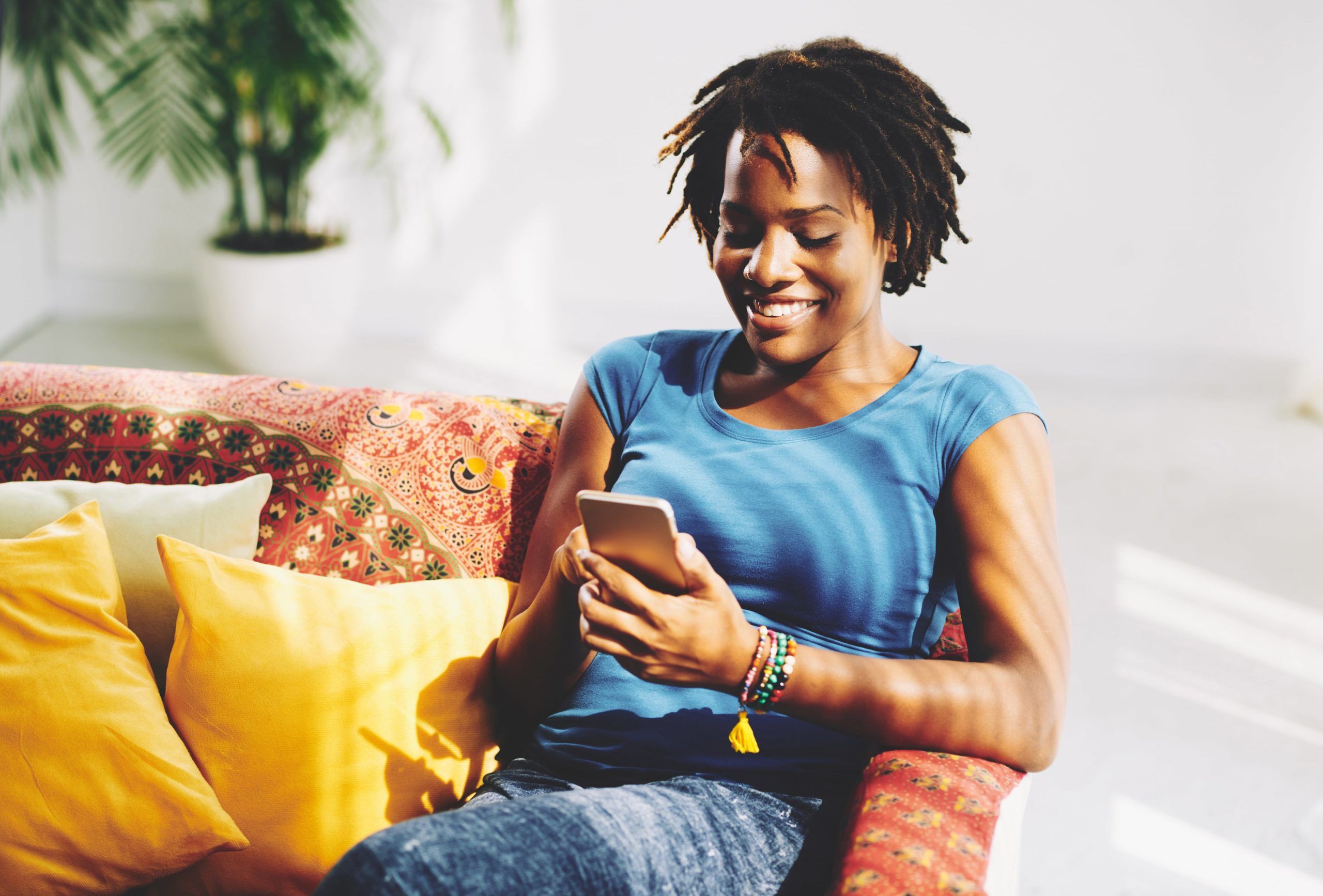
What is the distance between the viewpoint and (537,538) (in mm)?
1214

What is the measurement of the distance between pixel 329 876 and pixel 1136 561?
89.7 inches

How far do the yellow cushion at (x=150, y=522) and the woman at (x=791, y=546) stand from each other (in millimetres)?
332

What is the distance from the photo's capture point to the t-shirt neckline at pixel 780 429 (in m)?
1.15

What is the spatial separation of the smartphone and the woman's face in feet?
0.99

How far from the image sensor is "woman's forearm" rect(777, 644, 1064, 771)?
39.4 inches

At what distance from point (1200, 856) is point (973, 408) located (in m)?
1.06

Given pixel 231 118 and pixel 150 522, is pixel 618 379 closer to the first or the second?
pixel 150 522

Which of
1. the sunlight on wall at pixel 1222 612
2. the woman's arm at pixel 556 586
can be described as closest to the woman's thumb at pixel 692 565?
the woman's arm at pixel 556 586

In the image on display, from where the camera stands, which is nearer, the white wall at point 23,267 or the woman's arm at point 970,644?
the woman's arm at point 970,644

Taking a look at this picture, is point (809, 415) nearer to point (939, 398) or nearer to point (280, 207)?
point (939, 398)

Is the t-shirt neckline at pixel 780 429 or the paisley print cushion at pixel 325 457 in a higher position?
the t-shirt neckline at pixel 780 429

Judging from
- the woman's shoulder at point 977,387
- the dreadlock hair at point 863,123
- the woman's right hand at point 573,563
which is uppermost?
the dreadlock hair at point 863,123

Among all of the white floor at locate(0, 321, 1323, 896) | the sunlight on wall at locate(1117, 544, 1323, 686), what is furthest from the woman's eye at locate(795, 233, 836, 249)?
the sunlight on wall at locate(1117, 544, 1323, 686)

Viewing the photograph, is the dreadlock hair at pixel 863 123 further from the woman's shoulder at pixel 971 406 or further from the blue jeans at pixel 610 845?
the blue jeans at pixel 610 845
